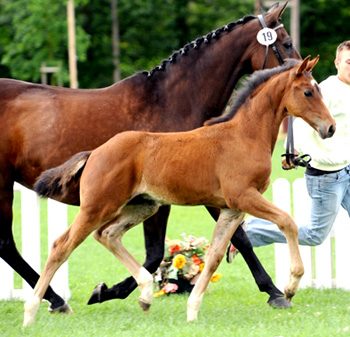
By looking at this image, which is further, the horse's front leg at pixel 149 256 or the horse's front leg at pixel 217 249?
the horse's front leg at pixel 149 256

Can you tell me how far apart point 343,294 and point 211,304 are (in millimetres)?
1143

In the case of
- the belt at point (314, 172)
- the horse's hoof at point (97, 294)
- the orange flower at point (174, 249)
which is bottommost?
the horse's hoof at point (97, 294)

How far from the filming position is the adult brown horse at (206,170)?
23.4ft

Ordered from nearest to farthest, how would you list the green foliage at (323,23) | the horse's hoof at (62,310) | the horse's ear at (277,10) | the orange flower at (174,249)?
the horse's hoof at (62,310)
the horse's ear at (277,10)
the orange flower at (174,249)
the green foliage at (323,23)

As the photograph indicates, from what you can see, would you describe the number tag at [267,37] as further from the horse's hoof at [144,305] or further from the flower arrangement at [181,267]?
the horse's hoof at [144,305]

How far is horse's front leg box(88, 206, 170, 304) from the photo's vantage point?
8117 millimetres

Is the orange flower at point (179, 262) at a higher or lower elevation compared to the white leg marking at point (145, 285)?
→ lower

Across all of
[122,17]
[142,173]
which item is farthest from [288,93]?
[122,17]

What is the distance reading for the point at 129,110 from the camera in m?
8.13

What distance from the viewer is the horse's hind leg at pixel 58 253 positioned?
722 cm

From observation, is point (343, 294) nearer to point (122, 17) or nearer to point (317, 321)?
point (317, 321)

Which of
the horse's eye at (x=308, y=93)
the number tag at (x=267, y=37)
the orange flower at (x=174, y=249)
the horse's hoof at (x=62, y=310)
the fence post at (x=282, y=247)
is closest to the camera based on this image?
the horse's eye at (x=308, y=93)

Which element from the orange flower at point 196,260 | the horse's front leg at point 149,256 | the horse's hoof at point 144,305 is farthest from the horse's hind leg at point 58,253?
the orange flower at point 196,260

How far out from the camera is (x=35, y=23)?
36.8 meters
